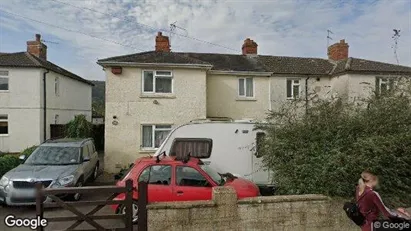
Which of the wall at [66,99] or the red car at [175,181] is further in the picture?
the wall at [66,99]

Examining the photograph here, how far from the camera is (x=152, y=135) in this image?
1312cm

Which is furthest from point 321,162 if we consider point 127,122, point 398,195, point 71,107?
point 71,107

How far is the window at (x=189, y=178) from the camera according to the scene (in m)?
6.20

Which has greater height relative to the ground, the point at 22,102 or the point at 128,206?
the point at 22,102

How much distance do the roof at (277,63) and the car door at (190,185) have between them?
813 cm

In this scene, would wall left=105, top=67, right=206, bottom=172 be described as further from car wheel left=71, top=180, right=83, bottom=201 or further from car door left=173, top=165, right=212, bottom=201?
car door left=173, top=165, right=212, bottom=201

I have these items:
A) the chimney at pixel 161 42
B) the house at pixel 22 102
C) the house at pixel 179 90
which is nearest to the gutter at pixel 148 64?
the house at pixel 179 90

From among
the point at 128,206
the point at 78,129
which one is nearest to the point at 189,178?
the point at 128,206

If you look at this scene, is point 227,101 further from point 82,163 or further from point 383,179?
point 383,179

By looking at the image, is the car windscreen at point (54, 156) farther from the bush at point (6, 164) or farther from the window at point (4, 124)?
the window at point (4, 124)

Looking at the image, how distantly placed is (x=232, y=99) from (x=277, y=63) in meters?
4.56

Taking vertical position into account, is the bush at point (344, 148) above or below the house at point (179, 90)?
below

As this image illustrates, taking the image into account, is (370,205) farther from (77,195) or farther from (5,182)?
(5,182)

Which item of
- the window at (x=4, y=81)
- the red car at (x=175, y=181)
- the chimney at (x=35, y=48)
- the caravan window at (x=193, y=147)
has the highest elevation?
the chimney at (x=35, y=48)
